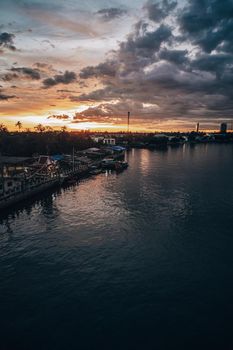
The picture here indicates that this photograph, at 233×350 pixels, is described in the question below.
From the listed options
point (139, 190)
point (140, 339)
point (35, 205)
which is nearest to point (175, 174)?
point (139, 190)

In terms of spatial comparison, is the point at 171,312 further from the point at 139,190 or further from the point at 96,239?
the point at 139,190

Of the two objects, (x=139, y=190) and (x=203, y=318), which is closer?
(x=203, y=318)

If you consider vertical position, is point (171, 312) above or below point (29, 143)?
below

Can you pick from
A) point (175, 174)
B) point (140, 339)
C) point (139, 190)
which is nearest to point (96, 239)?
point (140, 339)

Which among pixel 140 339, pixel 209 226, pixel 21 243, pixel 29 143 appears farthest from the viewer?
pixel 29 143

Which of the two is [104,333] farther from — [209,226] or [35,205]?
[35,205]

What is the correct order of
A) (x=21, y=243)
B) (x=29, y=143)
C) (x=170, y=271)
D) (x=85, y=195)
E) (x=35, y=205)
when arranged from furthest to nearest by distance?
(x=29, y=143) < (x=85, y=195) < (x=35, y=205) < (x=21, y=243) < (x=170, y=271)
